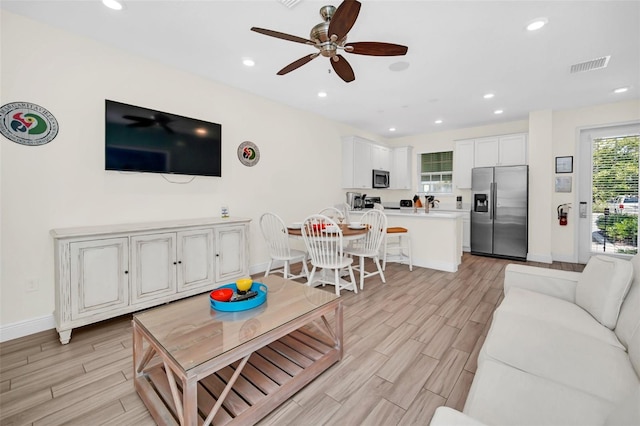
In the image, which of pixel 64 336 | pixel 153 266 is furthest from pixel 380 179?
pixel 64 336

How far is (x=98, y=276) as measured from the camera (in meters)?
2.46

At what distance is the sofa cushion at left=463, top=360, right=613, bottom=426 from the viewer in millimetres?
1011

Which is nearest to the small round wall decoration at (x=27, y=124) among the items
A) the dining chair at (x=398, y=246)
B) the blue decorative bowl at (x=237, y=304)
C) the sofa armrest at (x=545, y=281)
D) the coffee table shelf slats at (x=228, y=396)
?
the blue decorative bowl at (x=237, y=304)

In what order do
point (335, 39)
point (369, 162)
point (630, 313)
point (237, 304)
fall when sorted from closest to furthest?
point (630, 313), point (237, 304), point (335, 39), point (369, 162)

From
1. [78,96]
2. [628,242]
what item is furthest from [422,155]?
[78,96]

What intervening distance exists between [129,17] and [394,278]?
13.8ft

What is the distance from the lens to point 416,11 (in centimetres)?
231

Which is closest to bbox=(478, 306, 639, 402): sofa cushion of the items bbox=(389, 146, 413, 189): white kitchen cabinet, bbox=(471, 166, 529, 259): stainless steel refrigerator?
bbox=(471, 166, 529, 259): stainless steel refrigerator

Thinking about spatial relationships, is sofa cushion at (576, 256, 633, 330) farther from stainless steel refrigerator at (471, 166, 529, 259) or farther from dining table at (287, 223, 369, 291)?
stainless steel refrigerator at (471, 166, 529, 259)

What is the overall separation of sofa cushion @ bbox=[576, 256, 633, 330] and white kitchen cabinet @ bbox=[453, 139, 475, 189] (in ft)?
14.8

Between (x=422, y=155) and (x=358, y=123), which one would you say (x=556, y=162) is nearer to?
(x=422, y=155)

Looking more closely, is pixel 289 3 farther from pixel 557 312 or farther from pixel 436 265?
pixel 436 265

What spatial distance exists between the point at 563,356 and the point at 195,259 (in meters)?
3.15

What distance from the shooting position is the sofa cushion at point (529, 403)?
3.32 feet
